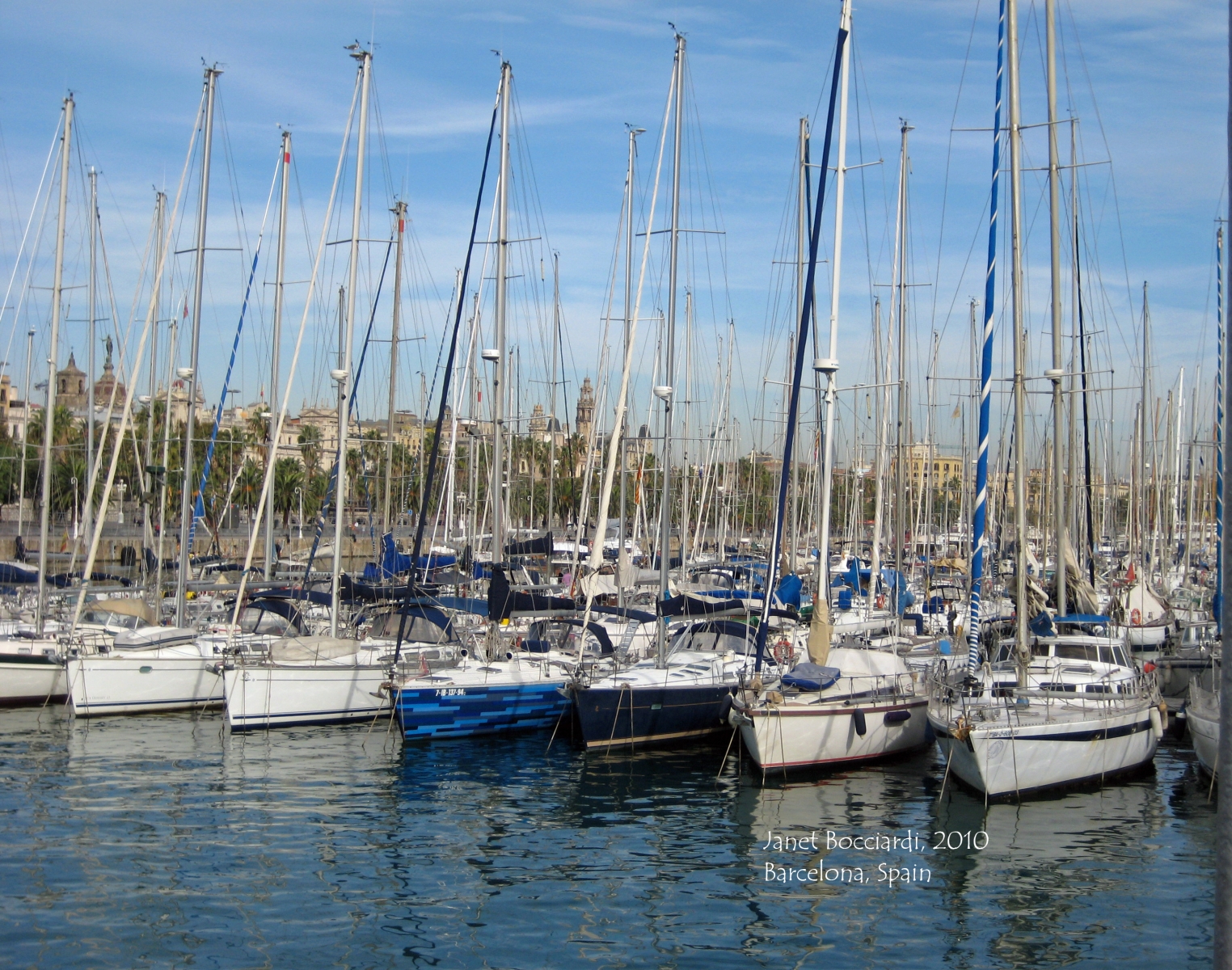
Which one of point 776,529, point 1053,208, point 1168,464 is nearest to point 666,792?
point 776,529

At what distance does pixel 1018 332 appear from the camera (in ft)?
67.5

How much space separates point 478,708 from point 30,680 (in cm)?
1054

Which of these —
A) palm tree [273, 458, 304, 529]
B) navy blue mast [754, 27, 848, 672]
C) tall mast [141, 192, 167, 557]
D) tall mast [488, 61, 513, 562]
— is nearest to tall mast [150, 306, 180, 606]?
tall mast [141, 192, 167, 557]

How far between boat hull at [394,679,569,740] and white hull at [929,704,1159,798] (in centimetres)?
837

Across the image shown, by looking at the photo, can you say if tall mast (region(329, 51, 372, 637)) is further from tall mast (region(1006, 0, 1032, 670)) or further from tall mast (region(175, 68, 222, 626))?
tall mast (region(1006, 0, 1032, 670))

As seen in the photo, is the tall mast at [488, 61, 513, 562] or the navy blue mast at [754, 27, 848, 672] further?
the tall mast at [488, 61, 513, 562]

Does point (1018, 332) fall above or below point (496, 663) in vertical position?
above

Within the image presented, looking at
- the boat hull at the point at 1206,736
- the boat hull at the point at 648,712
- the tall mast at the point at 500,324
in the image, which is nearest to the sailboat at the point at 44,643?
the tall mast at the point at 500,324

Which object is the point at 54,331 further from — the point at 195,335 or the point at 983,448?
the point at 983,448

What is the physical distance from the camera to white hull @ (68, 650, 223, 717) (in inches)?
967

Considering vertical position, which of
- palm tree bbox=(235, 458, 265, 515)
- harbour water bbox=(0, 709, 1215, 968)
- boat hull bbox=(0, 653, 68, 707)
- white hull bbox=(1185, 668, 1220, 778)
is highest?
palm tree bbox=(235, 458, 265, 515)

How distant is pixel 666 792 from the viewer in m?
19.8

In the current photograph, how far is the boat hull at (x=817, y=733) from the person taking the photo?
20047 mm

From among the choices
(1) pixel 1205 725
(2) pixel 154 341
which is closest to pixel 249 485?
(2) pixel 154 341
